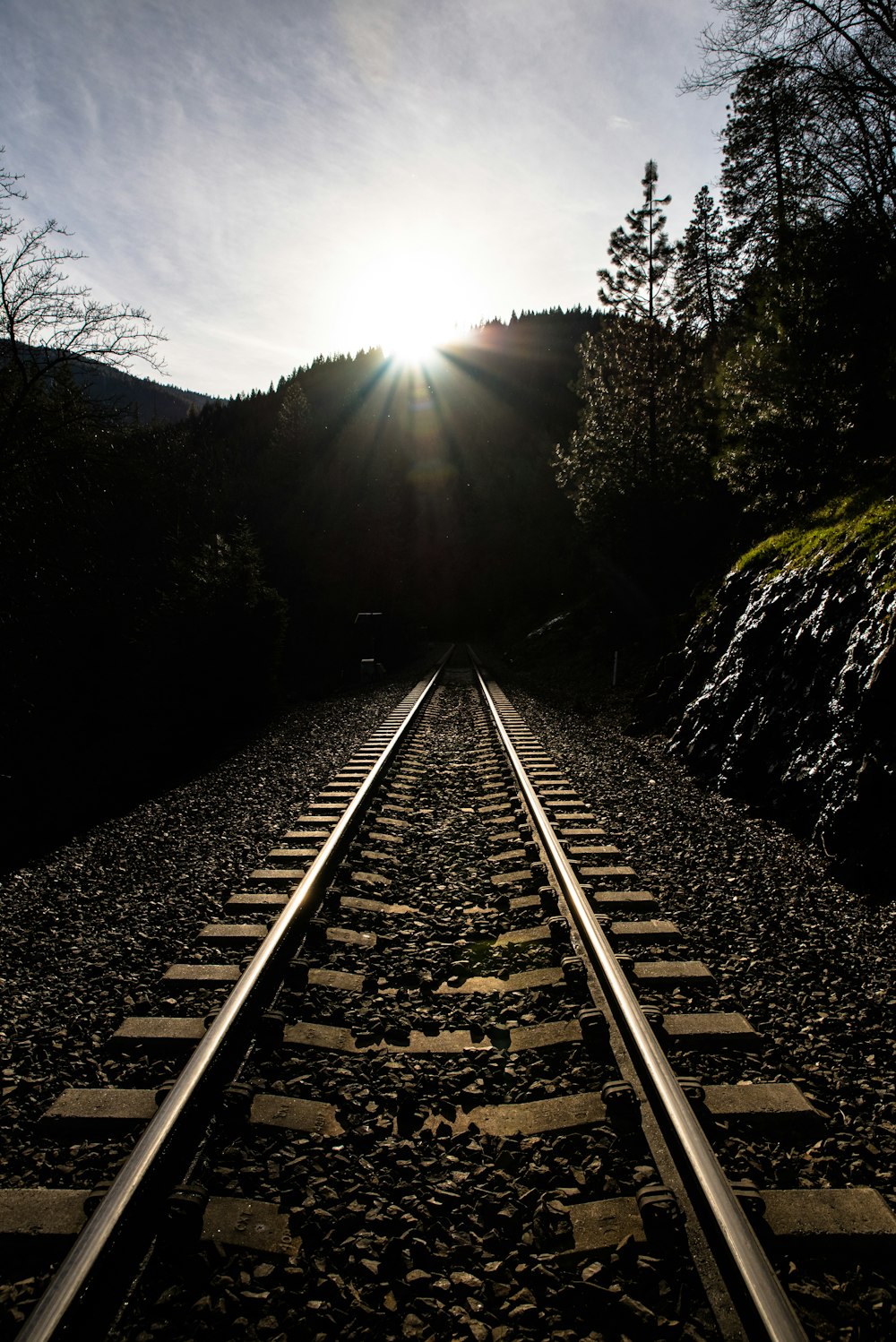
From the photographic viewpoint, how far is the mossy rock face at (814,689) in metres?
5.28

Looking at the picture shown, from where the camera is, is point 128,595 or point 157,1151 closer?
point 157,1151

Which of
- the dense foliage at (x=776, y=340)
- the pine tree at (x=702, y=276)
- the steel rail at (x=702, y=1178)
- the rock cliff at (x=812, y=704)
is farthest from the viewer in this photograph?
the pine tree at (x=702, y=276)

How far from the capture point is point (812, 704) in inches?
259

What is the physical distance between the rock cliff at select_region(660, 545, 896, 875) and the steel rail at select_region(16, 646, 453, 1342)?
4.08 meters

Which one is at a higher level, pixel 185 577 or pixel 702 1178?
pixel 185 577

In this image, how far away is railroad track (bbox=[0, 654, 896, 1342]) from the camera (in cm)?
184

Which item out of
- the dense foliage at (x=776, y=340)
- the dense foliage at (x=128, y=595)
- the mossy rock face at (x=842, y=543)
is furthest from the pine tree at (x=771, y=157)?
the dense foliage at (x=128, y=595)

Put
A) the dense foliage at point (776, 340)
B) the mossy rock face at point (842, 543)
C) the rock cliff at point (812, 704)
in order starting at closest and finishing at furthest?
the rock cliff at point (812, 704)
the mossy rock face at point (842, 543)
the dense foliage at point (776, 340)

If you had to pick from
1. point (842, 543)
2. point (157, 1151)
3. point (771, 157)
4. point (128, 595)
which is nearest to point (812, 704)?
point (842, 543)

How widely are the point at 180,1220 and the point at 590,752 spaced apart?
8.07m

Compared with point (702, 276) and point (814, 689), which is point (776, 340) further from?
point (702, 276)

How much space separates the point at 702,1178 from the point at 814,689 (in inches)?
216

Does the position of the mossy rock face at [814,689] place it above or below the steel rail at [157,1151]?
above

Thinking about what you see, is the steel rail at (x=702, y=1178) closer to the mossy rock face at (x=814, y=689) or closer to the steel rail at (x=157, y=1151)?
the steel rail at (x=157, y=1151)
